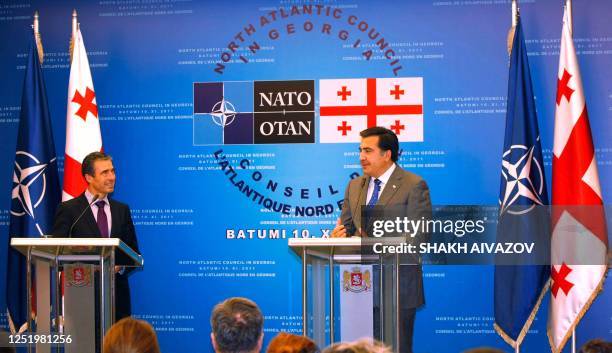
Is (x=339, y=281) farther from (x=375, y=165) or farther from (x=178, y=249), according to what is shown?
(x=178, y=249)

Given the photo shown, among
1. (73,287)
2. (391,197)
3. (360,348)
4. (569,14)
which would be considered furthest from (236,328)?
(569,14)

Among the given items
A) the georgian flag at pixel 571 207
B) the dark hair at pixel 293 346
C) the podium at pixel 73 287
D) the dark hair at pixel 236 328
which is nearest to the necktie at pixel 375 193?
the georgian flag at pixel 571 207

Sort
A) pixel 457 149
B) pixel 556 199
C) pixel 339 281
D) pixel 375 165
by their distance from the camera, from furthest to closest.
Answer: pixel 457 149 → pixel 556 199 → pixel 375 165 → pixel 339 281

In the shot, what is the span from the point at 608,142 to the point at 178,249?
3446 millimetres

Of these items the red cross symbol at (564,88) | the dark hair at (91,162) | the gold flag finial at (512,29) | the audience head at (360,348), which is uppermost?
the gold flag finial at (512,29)

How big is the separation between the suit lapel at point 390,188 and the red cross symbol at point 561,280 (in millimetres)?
1596

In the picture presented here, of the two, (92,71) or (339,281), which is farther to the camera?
(92,71)

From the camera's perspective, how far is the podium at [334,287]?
4562 millimetres

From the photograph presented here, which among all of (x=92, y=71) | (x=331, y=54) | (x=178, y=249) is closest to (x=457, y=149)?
(x=331, y=54)

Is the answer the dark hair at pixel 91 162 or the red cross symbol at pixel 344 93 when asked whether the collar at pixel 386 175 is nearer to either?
the red cross symbol at pixel 344 93

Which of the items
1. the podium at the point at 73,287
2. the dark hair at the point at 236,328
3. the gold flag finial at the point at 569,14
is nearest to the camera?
the dark hair at the point at 236,328

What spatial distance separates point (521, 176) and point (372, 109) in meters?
1.27

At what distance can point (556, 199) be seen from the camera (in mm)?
6426

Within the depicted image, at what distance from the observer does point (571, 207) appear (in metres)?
6.36
